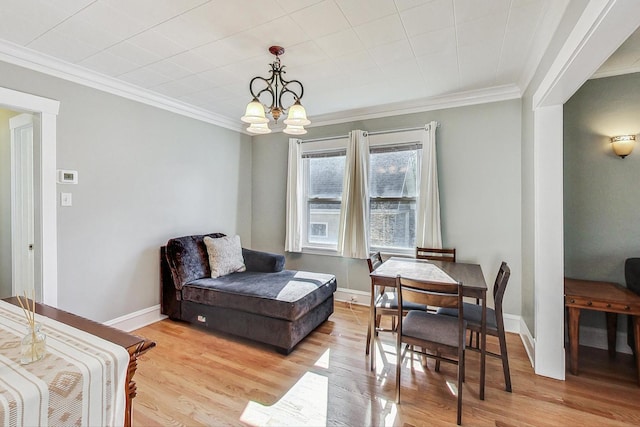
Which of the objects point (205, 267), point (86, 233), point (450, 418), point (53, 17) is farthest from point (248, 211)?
point (450, 418)

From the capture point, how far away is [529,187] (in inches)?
102

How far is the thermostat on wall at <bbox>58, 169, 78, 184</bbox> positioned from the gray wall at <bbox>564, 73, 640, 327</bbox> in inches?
178

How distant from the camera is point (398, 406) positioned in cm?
186

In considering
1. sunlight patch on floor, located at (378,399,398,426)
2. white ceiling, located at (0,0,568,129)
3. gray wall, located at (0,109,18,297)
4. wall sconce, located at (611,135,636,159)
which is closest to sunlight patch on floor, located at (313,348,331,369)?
sunlight patch on floor, located at (378,399,398,426)

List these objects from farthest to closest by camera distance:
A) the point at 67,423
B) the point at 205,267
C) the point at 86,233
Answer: the point at 205,267, the point at 86,233, the point at 67,423

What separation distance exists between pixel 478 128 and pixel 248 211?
11.0 feet

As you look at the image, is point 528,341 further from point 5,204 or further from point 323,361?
point 5,204

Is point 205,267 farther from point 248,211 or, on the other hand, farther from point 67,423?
point 67,423

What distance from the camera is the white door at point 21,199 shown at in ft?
9.05

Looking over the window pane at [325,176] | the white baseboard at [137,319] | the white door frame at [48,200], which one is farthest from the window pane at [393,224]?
the white door frame at [48,200]

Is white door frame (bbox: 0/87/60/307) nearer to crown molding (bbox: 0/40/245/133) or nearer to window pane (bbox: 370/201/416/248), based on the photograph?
crown molding (bbox: 0/40/245/133)

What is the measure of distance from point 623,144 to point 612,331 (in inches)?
61.4

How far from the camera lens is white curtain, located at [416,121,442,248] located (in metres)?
3.22

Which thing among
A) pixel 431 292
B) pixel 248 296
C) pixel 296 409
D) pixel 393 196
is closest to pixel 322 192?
pixel 393 196
